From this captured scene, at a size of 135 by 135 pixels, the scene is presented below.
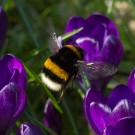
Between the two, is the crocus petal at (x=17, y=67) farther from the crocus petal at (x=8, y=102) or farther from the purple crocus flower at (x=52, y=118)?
the purple crocus flower at (x=52, y=118)

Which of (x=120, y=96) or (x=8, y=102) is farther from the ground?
(x=8, y=102)

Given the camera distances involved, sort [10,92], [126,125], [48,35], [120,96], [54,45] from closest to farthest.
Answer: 1. [126,125]
2. [10,92]
3. [120,96]
4. [54,45]
5. [48,35]

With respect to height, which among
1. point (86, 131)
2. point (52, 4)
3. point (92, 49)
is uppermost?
point (92, 49)

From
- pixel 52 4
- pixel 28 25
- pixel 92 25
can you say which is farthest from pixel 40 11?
pixel 92 25

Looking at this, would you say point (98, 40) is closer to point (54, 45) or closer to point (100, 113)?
point (54, 45)

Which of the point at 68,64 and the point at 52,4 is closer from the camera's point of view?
the point at 68,64

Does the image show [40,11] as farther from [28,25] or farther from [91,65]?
[91,65]

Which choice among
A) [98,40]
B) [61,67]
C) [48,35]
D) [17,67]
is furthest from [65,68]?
[48,35]
